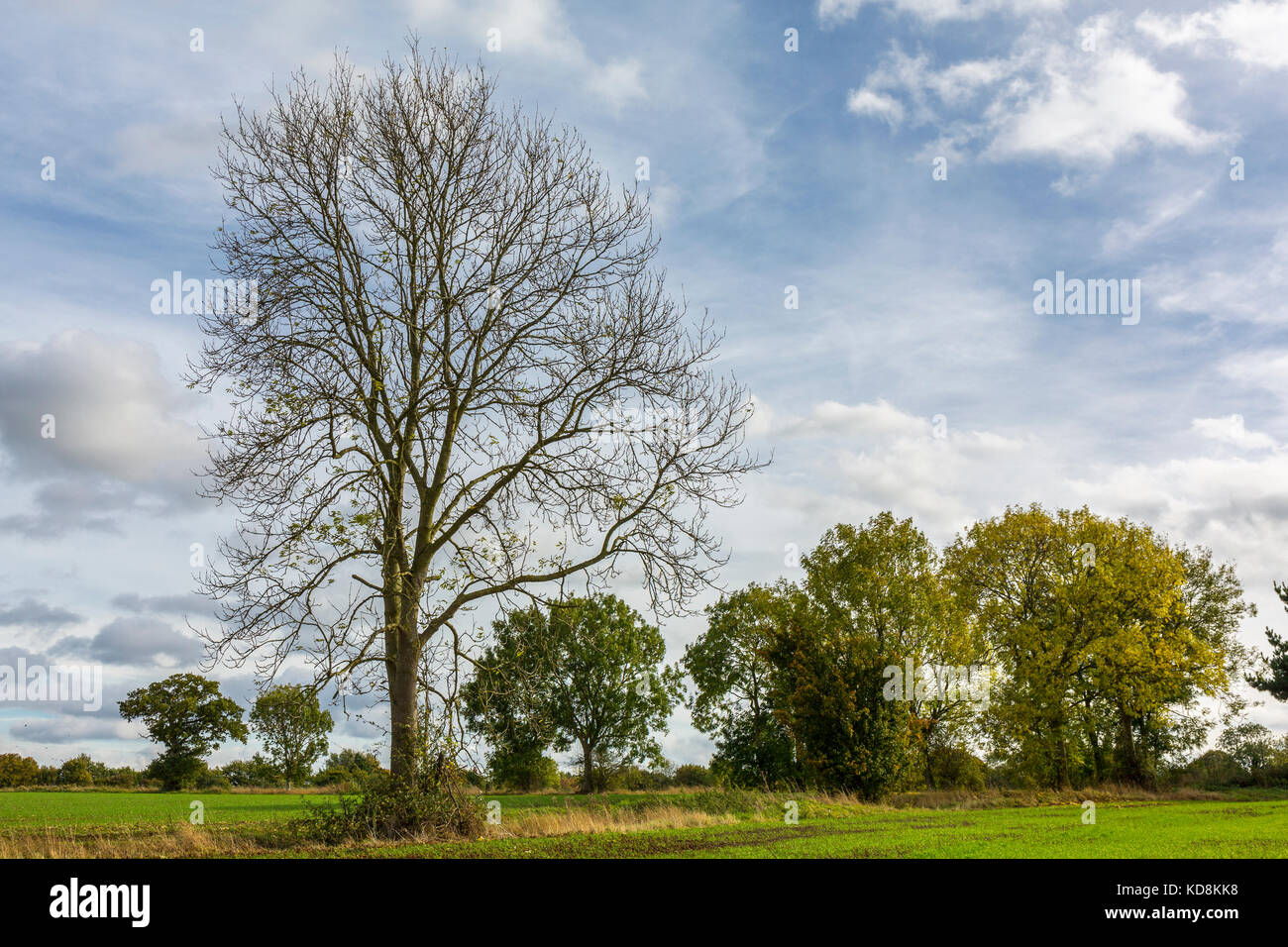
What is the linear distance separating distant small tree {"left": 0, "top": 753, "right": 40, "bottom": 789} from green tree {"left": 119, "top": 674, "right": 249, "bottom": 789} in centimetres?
1226

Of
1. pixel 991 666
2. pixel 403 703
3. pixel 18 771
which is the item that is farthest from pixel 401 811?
pixel 18 771

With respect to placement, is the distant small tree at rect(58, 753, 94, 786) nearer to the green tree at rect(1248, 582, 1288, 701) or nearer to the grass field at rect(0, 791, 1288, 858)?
the grass field at rect(0, 791, 1288, 858)

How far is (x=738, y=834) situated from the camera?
1798cm

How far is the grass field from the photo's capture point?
13812mm

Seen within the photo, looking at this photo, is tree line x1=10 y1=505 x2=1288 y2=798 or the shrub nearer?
the shrub

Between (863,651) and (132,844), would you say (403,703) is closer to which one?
(132,844)

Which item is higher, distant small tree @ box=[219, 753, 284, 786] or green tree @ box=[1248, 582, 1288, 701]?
green tree @ box=[1248, 582, 1288, 701]

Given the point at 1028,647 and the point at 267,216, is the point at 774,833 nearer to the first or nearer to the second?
the point at 267,216

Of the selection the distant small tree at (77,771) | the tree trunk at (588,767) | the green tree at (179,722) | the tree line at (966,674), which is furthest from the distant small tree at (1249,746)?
the distant small tree at (77,771)

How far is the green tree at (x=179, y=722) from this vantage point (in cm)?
4325

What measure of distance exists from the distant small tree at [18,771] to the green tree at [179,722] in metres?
12.3

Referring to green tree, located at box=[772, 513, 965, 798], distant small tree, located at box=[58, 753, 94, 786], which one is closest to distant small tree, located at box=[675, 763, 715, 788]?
green tree, located at box=[772, 513, 965, 798]

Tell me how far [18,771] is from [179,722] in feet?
50.0

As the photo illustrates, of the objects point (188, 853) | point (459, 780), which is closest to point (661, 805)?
point (459, 780)
